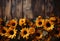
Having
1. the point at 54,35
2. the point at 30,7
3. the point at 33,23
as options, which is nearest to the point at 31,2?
the point at 30,7

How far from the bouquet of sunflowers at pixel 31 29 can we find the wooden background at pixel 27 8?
8cm

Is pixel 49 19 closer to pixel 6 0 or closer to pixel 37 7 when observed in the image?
pixel 37 7

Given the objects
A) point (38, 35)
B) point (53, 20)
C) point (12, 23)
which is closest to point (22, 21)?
point (12, 23)

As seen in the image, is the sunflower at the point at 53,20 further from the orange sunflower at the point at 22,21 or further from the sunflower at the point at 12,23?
the sunflower at the point at 12,23

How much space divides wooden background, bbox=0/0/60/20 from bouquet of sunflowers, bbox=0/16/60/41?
0.28ft

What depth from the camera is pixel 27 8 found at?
2865 mm

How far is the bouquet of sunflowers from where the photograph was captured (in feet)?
8.89

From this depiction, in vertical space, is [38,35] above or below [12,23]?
below

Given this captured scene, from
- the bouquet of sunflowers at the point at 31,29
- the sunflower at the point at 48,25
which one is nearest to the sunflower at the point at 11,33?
the bouquet of sunflowers at the point at 31,29

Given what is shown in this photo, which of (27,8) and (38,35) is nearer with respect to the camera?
(38,35)

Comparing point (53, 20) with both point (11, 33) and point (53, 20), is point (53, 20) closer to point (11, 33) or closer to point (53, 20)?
point (53, 20)

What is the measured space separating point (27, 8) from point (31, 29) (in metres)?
0.27

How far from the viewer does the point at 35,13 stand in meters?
2.85

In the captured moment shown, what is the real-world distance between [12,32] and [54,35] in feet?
1.49
